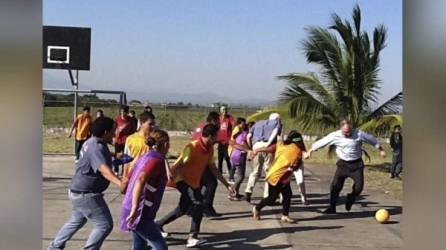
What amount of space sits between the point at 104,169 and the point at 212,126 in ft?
6.49

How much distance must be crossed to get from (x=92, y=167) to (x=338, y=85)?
1323cm

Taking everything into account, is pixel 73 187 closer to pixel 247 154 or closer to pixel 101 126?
pixel 101 126

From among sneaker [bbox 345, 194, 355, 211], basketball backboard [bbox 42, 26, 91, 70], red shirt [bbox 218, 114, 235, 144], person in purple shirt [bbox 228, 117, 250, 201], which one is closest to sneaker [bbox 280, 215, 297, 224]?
sneaker [bbox 345, 194, 355, 211]

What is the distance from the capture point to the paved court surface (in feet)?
21.6

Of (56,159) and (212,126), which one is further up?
(212,126)

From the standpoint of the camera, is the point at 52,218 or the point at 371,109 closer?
the point at 52,218

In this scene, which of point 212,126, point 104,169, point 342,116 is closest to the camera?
point 104,169

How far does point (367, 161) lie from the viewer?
18641 mm

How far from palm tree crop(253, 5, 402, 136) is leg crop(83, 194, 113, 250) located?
12.8 meters

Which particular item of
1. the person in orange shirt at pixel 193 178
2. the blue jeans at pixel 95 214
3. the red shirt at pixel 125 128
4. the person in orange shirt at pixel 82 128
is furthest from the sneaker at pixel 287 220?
the person in orange shirt at pixel 82 128
